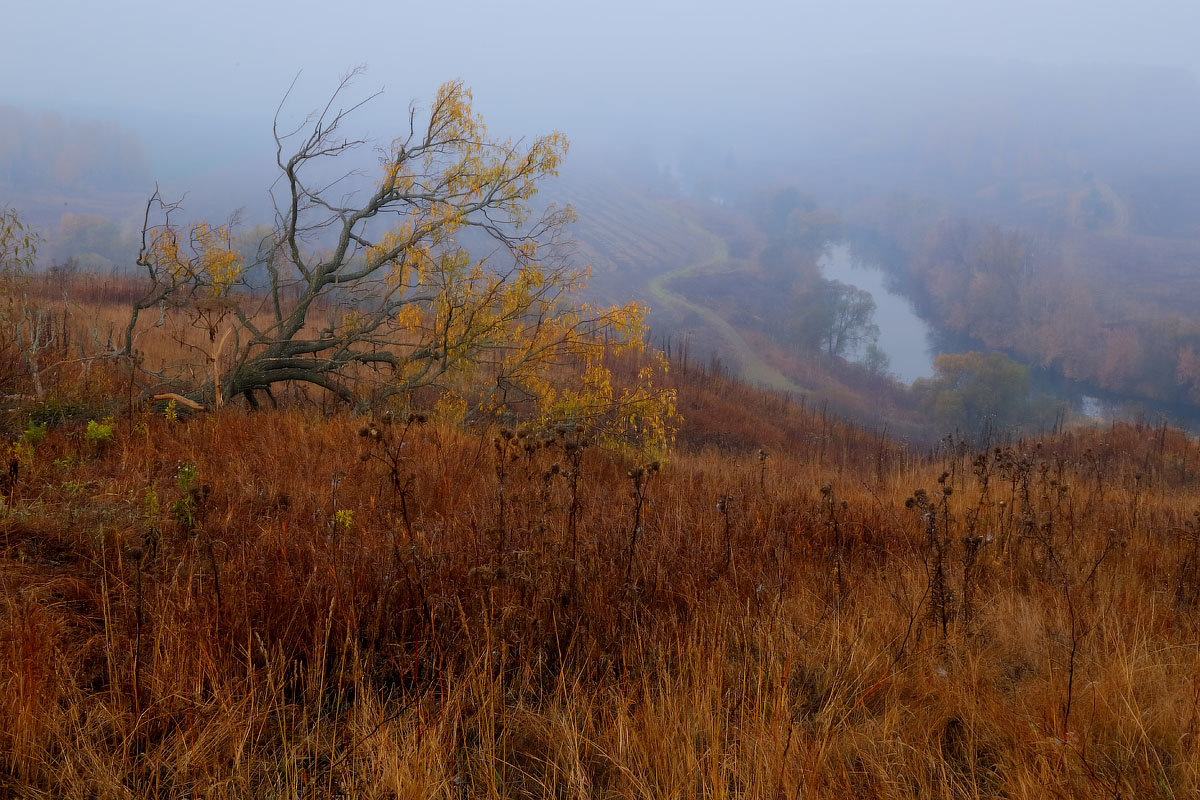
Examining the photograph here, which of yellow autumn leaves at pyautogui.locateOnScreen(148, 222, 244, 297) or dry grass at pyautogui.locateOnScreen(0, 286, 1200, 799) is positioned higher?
yellow autumn leaves at pyautogui.locateOnScreen(148, 222, 244, 297)

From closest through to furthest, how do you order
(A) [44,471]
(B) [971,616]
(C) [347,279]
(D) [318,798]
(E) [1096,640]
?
(D) [318,798], (E) [1096,640], (B) [971,616], (A) [44,471], (C) [347,279]

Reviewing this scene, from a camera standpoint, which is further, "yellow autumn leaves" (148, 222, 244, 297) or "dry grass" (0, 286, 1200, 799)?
"yellow autumn leaves" (148, 222, 244, 297)

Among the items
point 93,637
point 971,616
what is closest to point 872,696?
point 971,616

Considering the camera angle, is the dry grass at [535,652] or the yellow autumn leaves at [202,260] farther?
the yellow autumn leaves at [202,260]

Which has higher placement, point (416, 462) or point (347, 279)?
point (347, 279)

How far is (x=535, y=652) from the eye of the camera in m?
2.89

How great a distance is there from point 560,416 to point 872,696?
7062mm

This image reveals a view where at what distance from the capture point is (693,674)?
2.57 meters

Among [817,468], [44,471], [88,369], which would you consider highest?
[88,369]

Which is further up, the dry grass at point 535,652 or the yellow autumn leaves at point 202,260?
the yellow autumn leaves at point 202,260

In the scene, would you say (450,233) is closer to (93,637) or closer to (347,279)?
(347,279)

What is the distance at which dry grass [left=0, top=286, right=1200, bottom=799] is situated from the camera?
6.71ft

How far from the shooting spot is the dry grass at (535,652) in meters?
2.04

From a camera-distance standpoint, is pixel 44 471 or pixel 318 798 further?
pixel 44 471
